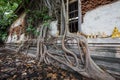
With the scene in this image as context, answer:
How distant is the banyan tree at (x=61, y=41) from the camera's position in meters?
3.47

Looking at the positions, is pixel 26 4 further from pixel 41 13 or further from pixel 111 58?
pixel 111 58

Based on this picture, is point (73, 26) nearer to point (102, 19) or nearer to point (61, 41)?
point (61, 41)

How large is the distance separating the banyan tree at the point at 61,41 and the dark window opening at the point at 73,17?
7 cm

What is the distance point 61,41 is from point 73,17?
1196 millimetres

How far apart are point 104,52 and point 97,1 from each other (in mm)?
1752

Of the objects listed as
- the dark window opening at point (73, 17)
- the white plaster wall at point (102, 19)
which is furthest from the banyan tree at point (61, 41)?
the white plaster wall at point (102, 19)

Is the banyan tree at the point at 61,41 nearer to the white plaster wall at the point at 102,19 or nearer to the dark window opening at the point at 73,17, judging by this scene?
the dark window opening at the point at 73,17

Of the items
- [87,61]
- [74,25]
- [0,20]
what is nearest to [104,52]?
[87,61]

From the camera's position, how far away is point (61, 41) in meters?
4.83

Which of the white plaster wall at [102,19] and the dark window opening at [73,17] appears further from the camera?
the dark window opening at [73,17]

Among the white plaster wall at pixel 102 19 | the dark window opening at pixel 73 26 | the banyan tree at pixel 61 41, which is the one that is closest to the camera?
the banyan tree at pixel 61 41

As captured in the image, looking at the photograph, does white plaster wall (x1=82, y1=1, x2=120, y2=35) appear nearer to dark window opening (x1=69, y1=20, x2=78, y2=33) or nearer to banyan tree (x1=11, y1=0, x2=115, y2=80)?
banyan tree (x1=11, y1=0, x2=115, y2=80)

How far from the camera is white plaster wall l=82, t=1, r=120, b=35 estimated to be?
11.9ft

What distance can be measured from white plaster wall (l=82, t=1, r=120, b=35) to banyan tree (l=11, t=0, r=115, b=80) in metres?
0.33
